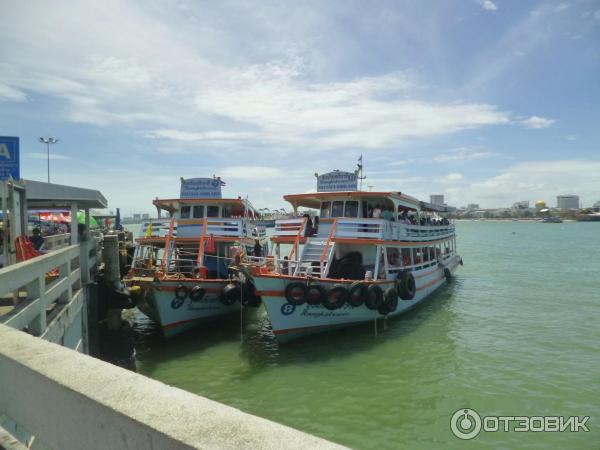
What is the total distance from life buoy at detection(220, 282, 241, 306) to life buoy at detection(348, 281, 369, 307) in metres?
3.94

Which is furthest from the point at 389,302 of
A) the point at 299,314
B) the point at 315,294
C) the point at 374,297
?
the point at 299,314

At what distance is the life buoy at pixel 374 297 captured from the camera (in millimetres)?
12797

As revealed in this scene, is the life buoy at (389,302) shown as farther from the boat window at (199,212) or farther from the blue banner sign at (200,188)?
the boat window at (199,212)

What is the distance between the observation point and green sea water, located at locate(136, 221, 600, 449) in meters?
8.12

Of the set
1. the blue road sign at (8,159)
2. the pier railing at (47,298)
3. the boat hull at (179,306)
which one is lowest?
the boat hull at (179,306)

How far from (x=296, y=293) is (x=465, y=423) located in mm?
5368

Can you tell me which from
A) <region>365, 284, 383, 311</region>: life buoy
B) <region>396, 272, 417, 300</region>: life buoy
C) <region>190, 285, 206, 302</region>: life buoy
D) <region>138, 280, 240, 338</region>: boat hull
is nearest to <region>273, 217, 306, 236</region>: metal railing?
<region>138, 280, 240, 338</region>: boat hull

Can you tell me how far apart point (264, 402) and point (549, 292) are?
1789cm

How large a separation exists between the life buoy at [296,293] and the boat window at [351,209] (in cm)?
438

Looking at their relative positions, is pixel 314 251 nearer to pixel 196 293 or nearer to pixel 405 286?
pixel 405 286

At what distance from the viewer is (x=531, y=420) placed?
8.32 metres

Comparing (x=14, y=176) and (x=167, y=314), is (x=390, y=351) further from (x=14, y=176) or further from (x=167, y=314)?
(x=14, y=176)

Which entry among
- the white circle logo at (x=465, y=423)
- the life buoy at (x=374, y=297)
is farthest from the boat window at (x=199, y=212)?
Result: the white circle logo at (x=465, y=423)

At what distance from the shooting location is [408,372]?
35.0 ft
